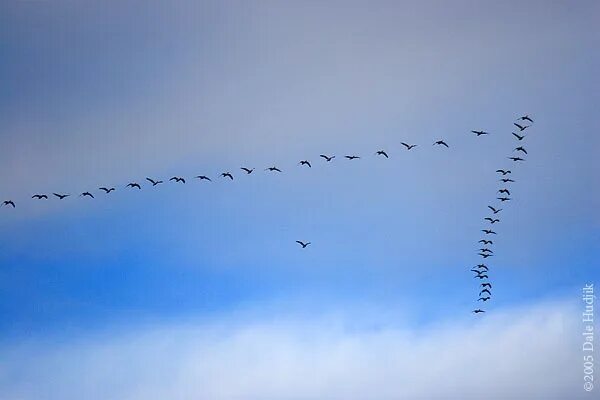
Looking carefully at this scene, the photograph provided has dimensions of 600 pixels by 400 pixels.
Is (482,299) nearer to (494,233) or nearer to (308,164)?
(494,233)

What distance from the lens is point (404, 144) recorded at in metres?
107

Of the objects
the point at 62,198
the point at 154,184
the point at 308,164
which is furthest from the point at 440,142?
the point at 62,198

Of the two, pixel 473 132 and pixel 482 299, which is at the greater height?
pixel 473 132

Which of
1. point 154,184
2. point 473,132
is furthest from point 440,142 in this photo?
point 154,184

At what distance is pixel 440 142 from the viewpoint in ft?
348

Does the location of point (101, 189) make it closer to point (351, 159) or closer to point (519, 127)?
point (351, 159)

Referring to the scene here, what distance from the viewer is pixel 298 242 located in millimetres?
108688

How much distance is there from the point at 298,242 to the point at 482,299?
1406 cm

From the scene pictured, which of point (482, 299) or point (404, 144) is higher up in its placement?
point (404, 144)

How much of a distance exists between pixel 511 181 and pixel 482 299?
29.0ft

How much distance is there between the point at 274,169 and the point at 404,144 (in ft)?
31.4

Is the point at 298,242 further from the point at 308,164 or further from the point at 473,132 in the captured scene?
the point at 473,132

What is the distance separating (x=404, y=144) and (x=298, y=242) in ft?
35.0

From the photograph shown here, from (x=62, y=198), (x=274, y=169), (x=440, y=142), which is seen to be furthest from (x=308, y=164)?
(x=62, y=198)
